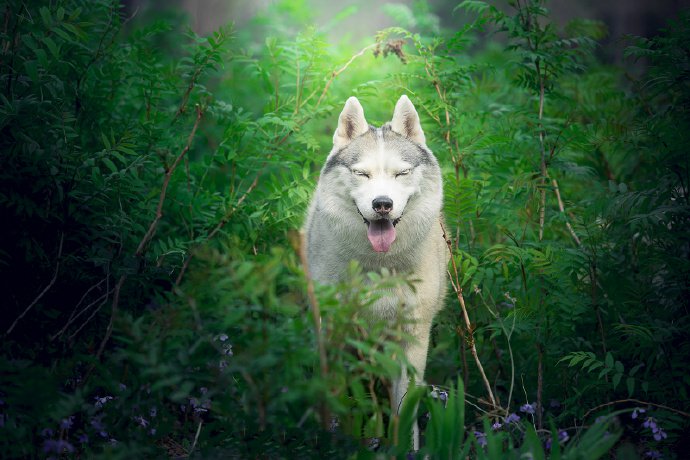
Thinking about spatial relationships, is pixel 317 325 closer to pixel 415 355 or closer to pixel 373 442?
pixel 373 442

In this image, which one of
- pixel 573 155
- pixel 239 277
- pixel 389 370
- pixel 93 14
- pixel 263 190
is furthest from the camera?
pixel 573 155

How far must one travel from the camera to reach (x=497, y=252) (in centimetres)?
400

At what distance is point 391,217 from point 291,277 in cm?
159

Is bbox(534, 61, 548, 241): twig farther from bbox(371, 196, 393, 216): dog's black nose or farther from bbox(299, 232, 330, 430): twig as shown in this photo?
bbox(299, 232, 330, 430): twig

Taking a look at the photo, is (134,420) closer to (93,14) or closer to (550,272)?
(550,272)

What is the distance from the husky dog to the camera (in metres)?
4.03

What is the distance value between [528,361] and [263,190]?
2.58 m

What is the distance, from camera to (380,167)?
412 cm

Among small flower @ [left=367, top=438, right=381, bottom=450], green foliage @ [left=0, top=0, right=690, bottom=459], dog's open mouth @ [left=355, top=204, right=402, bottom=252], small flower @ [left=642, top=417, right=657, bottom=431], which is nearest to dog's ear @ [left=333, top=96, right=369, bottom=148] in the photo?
green foliage @ [left=0, top=0, right=690, bottom=459]

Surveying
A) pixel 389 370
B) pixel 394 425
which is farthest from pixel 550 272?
pixel 389 370

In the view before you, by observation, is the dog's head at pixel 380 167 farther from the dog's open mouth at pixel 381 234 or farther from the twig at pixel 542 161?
the twig at pixel 542 161

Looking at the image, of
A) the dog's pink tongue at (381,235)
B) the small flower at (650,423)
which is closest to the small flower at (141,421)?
the dog's pink tongue at (381,235)

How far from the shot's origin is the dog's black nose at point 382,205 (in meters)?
3.80

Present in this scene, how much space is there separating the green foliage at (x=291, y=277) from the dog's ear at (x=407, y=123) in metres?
0.23
